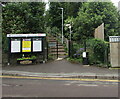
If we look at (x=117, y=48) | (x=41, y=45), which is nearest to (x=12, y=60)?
(x=41, y=45)

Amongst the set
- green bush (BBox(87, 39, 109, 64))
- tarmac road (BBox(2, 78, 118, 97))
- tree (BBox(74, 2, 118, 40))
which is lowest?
tarmac road (BBox(2, 78, 118, 97))

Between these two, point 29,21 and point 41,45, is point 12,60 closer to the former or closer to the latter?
point 41,45

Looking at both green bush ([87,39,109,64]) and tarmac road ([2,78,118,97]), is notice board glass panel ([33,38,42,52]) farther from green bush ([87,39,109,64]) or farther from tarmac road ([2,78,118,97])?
tarmac road ([2,78,118,97])

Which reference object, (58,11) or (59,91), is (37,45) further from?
(58,11)

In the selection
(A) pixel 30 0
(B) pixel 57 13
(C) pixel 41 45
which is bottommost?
(C) pixel 41 45

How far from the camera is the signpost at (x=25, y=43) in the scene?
10156 millimetres

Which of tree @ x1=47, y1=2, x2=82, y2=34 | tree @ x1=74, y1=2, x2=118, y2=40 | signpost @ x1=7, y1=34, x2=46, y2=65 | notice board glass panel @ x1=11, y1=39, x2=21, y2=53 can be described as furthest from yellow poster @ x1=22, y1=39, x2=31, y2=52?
tree @ x1=47, y1=2, x2=82, y2=34

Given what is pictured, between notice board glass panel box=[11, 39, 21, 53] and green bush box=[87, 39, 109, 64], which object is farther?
notice board glass panel box=[11, 39, 21, 53]

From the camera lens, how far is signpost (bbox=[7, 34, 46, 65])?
400 inches

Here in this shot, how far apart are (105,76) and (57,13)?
22800 mm

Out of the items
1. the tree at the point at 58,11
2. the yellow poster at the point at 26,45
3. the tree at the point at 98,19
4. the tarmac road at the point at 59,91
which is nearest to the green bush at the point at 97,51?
the tarmac road at the point at 59,91

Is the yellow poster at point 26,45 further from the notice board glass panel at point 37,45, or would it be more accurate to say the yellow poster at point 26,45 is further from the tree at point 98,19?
the tree at point 98,19

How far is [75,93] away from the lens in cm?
444

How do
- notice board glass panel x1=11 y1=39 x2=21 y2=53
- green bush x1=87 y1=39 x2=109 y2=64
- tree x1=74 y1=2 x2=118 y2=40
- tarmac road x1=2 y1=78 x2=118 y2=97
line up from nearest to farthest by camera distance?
tarmac road x1=2 y1=78 x2=118 y2=97, green bush x1=87 y1=39 x2=109 y2=64, notice board glass panel x1=11 y1=39 x2=21 y2=53, tree x1=74 y1=2 x2=118 y2=40
